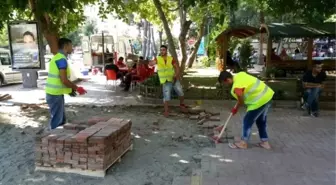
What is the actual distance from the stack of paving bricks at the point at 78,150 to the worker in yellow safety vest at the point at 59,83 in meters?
0.92

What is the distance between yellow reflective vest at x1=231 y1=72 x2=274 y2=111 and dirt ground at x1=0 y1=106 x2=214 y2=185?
117 centimetres

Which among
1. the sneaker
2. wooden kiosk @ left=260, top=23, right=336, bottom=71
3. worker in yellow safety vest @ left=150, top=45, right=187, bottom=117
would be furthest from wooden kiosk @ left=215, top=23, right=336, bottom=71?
worker in yellow safety vest @ left=150, top=45, right=187, bottom=117

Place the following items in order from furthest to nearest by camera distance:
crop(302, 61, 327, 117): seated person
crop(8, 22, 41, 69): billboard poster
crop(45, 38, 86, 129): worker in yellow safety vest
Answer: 1. crop(8, 22, 41, 69): billboard poster
2. crop(302, 61, 327, 117): seated person
3. crop(45, 38, 86, 129): worker in yellow safety vest

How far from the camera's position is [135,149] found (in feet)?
21.2

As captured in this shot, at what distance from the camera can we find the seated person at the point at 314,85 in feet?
30.1

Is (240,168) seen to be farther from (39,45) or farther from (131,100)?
(39,45)

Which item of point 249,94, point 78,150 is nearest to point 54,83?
point 78,150

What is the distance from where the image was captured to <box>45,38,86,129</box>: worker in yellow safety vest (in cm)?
605

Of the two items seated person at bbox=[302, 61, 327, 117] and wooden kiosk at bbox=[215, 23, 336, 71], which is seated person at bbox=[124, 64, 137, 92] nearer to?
wooden kiosk at bbox=[215, 23, 336, 71]

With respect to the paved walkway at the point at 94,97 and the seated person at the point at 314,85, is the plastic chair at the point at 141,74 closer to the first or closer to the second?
the paved walkway at the point at 94,97

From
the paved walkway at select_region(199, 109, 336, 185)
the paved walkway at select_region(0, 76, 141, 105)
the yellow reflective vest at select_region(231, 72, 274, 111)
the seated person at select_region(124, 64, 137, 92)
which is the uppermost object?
the yellow reflective vest at select_region(231, 72, 274, 111)

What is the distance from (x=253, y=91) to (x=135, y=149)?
214 centimetres

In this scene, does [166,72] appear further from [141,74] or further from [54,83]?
[141,74]

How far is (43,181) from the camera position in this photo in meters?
4.97
